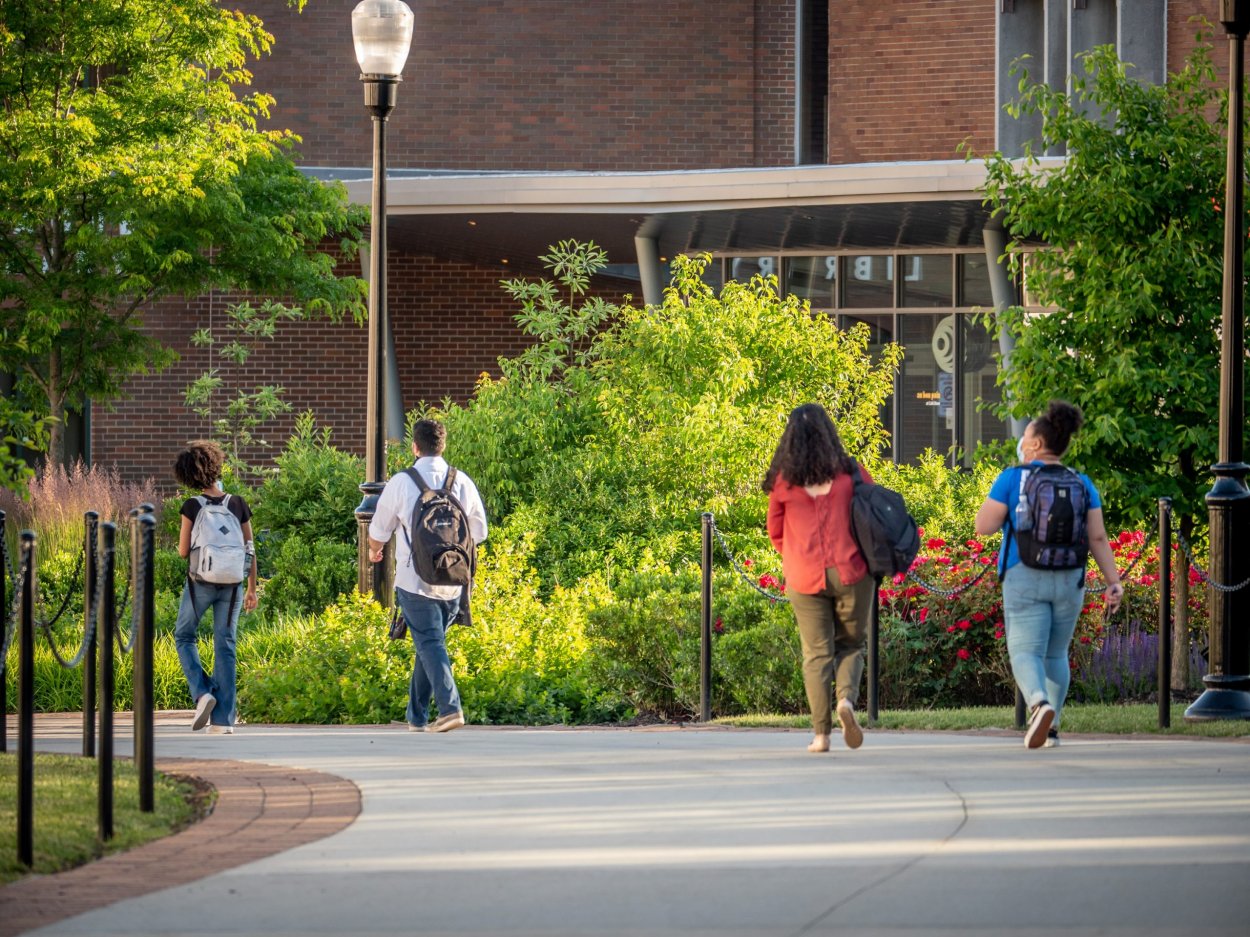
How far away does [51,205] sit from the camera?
684 inches

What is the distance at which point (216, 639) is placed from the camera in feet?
33.1

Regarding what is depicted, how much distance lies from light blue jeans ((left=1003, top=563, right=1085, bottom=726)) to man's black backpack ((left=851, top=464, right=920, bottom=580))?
603mm

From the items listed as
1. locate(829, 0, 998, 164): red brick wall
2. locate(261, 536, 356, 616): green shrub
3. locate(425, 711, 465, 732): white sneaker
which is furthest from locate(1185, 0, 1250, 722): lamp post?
locate(829, 0, 998, 164): red brick wall

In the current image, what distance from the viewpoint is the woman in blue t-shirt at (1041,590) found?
8273 mm

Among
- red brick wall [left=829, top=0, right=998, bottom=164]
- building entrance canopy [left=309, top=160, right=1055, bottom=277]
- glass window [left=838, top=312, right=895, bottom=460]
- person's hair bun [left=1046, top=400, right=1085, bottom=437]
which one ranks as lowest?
person's hair bun [left=1046, top=400, right=1085, bottom=437]

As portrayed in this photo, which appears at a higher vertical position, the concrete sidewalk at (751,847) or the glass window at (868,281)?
the glass window at (868,281)

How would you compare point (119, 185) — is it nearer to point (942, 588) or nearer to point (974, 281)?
point (942, 588)

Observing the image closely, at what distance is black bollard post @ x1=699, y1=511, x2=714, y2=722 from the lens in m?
10.3

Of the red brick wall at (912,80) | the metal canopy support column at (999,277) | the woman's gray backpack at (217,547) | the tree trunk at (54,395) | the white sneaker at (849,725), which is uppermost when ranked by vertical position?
the red brick wall at (912,80)

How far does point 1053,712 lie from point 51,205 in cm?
1245

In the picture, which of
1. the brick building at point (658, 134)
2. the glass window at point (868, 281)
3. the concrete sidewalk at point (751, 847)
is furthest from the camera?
the glass window at point (868, 281)

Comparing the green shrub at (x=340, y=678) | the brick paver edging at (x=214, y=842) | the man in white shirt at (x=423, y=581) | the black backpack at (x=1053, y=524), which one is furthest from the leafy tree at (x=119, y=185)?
the black backpack at (x=1053, y=524)

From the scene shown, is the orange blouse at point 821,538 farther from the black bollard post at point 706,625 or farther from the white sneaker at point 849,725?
the black bollard post at point 706,625

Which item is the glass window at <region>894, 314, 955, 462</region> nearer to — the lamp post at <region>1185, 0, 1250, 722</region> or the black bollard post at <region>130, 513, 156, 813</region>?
the lamp post at <region>1185, 0, 1250, 722</region>
